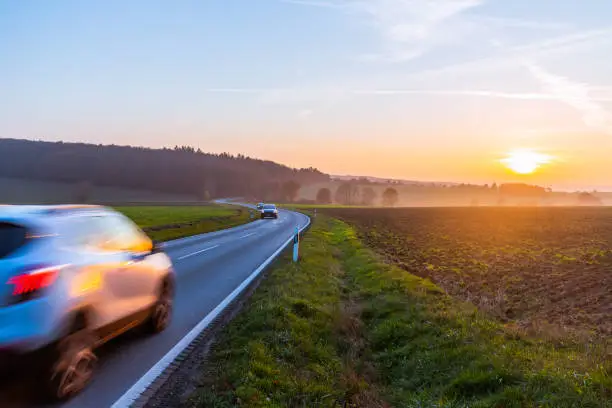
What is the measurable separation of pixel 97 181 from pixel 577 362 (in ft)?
436

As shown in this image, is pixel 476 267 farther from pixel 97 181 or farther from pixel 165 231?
pixel 97 181

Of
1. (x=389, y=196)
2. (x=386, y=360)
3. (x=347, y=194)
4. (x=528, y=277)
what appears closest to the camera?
(x=386, y=360)

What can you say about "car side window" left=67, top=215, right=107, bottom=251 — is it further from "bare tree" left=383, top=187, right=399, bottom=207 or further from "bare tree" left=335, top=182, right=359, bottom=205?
"bare tree" left=335, top=182, right=359, bottom=205

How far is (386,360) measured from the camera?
6.86 metres

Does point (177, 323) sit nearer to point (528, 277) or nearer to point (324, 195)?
point (528, 277)

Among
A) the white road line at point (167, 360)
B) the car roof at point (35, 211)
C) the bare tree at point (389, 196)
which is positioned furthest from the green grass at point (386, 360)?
the bare tree at point (389, 196)

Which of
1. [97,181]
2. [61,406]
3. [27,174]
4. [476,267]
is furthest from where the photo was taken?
[97,181]

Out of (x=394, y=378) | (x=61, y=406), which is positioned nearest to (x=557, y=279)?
(x=394, y=378)

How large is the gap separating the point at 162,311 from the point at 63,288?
2717 mm

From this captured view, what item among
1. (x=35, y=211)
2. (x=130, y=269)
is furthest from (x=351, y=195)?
(x=35, y=211)

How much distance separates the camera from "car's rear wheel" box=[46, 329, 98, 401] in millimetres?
4117

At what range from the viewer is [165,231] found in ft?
85.0

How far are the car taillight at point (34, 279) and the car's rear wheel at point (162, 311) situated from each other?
2432 mm

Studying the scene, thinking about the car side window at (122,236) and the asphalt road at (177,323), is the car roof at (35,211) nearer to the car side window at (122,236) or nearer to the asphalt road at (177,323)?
the car side window at (122,236)
